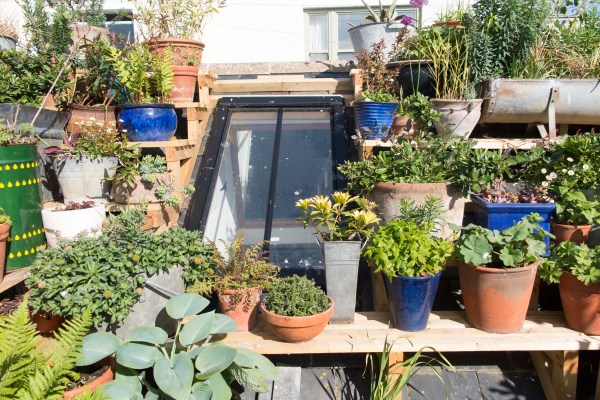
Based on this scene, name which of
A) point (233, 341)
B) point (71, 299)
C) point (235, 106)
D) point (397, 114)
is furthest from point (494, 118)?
point (71, 299)

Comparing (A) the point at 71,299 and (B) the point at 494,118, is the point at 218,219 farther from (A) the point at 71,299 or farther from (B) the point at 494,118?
(B) the point at 494,118

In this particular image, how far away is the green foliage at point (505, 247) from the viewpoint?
240 cm

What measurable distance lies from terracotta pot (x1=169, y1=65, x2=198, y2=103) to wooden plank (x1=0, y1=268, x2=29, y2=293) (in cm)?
159

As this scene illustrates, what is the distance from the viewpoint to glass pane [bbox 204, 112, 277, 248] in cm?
347

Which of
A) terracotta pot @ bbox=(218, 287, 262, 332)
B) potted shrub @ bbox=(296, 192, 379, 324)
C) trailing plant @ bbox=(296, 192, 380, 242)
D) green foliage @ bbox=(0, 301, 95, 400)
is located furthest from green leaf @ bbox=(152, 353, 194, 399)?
trailing plant @ bbox=(296, 192, 380, 242)

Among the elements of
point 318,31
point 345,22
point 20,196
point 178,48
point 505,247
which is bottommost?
point 505,247

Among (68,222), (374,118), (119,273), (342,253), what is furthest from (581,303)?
(68,222)

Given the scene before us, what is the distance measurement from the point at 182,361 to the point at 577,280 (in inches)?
79.4

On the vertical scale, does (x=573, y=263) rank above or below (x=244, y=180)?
below

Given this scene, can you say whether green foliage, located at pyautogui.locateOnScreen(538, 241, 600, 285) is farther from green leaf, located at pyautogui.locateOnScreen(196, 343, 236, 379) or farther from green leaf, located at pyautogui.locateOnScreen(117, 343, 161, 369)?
green leaf, located at pyautogui.locateOnScreen(117, 343, 161, 369)

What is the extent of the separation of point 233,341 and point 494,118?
2.39m

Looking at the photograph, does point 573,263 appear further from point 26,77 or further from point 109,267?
point 26,77

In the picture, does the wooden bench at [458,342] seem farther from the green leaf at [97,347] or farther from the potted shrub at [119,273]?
the green leaf at [97,347]

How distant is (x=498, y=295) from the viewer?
2.42 m
